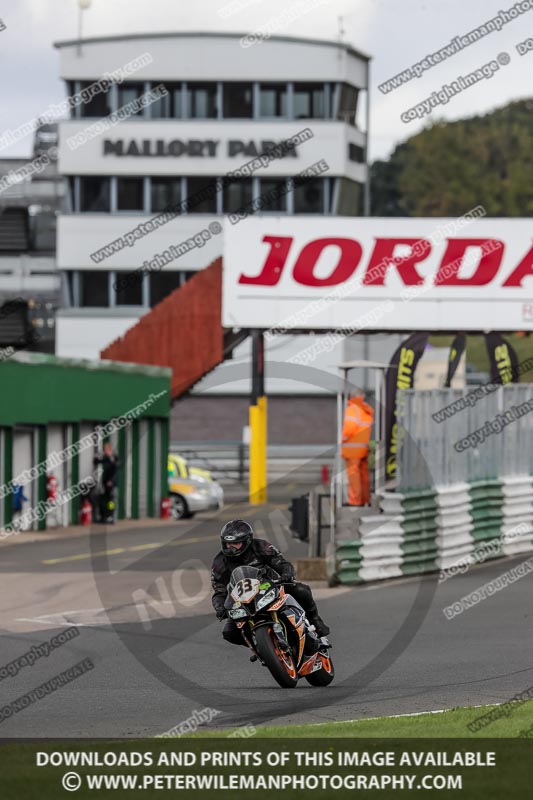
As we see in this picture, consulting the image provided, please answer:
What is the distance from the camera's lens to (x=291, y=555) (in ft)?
80.8

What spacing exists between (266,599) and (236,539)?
489mm

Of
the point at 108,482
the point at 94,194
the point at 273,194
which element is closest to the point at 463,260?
the point at 108,482

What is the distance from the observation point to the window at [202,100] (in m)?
60.2

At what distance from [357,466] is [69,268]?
4004 cm

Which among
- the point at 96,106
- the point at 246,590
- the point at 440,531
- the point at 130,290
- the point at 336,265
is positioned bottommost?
the point at 440,531

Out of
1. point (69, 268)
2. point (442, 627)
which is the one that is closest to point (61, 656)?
point (442, 627)

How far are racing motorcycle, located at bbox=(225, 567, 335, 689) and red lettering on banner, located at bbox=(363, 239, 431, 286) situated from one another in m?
25.3

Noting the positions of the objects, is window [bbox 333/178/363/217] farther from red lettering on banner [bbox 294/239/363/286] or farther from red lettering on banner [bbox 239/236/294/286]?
red lettering on banner [bbox 294/239/363/286]

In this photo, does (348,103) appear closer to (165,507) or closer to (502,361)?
(502,361)

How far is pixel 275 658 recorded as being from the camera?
1140 centimetres

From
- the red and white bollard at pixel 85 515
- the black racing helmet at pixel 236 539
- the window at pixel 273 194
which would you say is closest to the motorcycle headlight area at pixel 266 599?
the black racing helmet at pixel 236 539

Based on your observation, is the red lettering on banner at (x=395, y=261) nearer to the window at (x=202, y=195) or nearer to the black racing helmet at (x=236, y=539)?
the window at (x=202, y=195)

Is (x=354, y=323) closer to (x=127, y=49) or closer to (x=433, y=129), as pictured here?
(x=127, y=49)

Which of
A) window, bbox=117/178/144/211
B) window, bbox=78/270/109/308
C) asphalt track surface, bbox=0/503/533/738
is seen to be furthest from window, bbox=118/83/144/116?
asphalt track surface, bbox=0/503/533/738
